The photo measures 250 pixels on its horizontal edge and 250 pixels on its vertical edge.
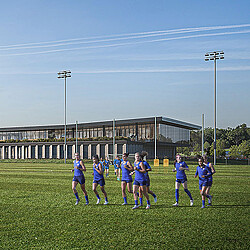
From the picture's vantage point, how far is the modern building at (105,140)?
80.4 meters

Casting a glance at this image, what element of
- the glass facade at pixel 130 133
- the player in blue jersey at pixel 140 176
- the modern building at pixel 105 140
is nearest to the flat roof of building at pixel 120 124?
the modern building at pixel 105 140

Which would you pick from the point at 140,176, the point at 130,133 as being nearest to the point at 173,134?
the point at 130,133

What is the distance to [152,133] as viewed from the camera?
84750mm

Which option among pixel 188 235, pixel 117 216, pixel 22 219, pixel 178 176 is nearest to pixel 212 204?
pixel 178 176

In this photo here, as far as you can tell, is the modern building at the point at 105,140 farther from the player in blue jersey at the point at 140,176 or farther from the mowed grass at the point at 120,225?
the player in blue jersey at the point at 140,176

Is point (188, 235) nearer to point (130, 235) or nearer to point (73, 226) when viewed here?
point (130, 235)

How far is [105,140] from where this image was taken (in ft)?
261

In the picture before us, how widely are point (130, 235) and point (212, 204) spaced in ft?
20.8

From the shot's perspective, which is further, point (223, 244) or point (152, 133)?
point (152, 133)

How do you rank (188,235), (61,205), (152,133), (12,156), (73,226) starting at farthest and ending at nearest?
(12,156), (152,133), (61,205), (73,226), (188,235)

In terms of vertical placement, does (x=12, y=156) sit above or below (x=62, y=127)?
below

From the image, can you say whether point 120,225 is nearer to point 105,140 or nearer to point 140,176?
point 140,176

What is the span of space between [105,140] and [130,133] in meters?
10.2

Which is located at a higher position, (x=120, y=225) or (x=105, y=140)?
(x=105, y=140)
